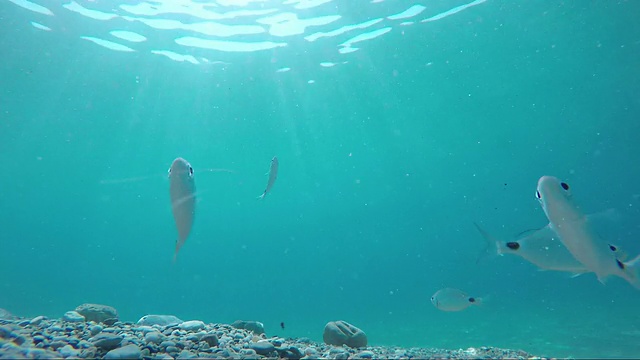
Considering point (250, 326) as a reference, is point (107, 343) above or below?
below

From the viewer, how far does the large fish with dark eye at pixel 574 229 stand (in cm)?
346

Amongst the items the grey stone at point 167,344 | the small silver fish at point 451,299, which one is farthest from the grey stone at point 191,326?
the small silver fish at point 451,299

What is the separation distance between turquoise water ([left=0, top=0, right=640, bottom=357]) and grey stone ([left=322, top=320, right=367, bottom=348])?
9.68 feet

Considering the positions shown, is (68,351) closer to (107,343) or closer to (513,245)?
(107,343)

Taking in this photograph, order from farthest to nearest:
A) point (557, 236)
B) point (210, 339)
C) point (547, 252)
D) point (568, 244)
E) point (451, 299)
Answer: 1. point (451, 299)
2. point (547, 252)
3. point (210, 339)
4. point (557, 236)
5. point (568, 244)

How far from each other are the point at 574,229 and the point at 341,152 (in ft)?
157

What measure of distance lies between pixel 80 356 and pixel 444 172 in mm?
68416

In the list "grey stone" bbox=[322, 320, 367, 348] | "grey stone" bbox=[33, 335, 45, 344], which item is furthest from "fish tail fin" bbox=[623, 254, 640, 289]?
"grey stone" bbox=[33, 335, 45, 344]

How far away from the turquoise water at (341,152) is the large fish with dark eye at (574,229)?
0.49m

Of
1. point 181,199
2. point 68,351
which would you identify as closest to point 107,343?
point 68,351

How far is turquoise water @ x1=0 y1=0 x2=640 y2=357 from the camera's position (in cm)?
1991

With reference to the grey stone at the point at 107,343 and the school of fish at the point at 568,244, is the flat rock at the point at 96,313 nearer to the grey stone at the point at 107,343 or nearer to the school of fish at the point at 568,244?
the grey stone at the point at 107,343

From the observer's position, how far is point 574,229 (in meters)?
3.45

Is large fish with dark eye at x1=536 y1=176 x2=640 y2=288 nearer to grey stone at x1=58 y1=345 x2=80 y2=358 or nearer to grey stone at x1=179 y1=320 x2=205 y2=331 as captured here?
grey stone at x1=179 y1=320 x2=205 y2=331
